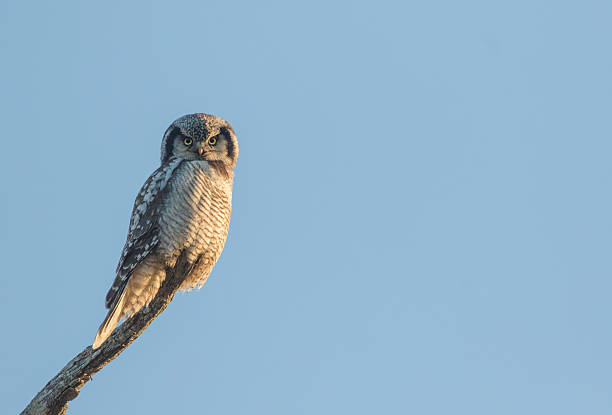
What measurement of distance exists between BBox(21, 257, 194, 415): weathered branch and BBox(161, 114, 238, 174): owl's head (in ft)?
5.23

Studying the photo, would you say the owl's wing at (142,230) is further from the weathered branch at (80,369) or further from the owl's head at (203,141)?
the weathered branch at (80,369)

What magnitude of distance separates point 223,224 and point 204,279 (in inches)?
22.1

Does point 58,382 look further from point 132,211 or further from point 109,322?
point 132,211

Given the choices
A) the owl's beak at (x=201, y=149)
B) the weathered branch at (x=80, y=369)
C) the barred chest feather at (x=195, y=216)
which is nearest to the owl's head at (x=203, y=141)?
the owl's beak at (x=201, y=149)

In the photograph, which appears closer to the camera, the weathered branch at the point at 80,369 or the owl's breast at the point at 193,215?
the weathered branch at the point at 80,369

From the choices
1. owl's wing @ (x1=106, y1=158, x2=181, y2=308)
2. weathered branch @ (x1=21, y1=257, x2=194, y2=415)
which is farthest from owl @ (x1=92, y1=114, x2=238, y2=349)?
weathered branch @ (x1=21, y1=257, x2=194, y2=415)

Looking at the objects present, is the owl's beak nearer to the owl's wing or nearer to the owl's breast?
the owl's breast

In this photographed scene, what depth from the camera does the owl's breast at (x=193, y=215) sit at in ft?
17.3

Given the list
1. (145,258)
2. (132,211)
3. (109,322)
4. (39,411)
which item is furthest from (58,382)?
(132,211)

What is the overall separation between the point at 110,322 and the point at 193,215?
3.23 feet

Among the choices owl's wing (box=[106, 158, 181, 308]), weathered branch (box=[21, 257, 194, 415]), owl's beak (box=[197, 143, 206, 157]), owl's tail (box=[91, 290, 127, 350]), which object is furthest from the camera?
owl's beak (box=[197, 143, 206, 157])

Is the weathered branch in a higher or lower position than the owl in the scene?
lower

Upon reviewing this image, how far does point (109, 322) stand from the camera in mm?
4934

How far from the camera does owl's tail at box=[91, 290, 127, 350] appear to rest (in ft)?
14.8
